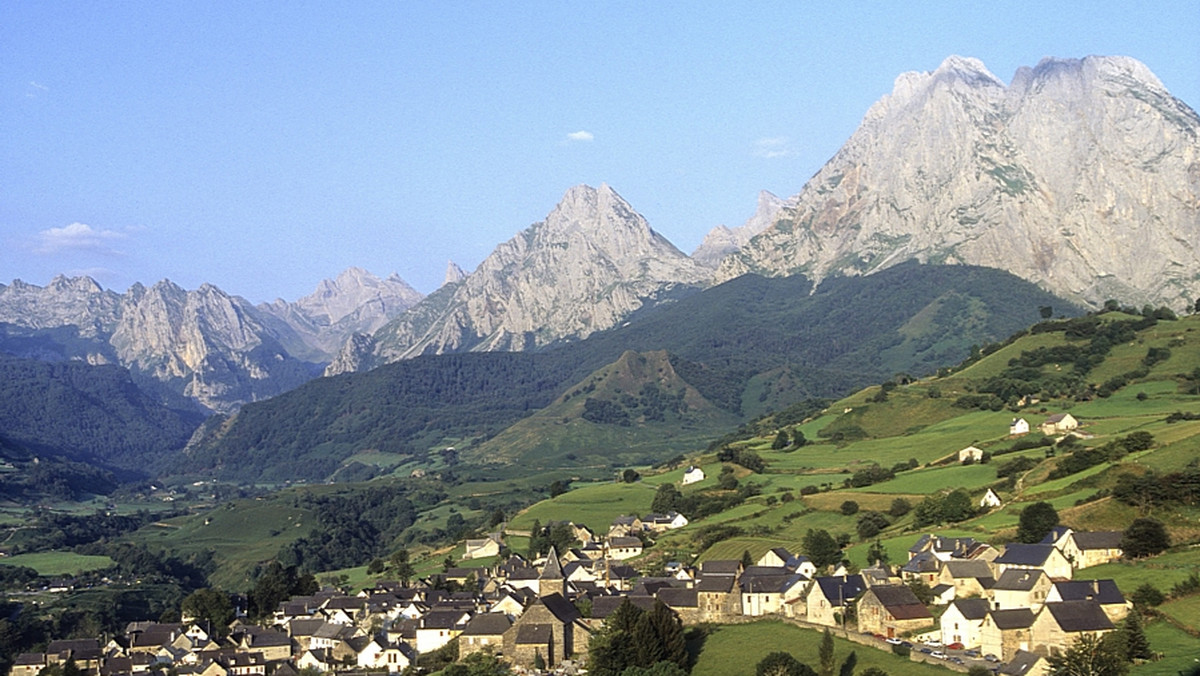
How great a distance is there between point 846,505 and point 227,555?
124 meters

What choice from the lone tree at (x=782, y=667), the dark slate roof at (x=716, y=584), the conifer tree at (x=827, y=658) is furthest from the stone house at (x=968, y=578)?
the lone tree at (x=782, y=667)

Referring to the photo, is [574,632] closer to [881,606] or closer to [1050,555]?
[881,606]

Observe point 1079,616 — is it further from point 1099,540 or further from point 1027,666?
point 1099,540

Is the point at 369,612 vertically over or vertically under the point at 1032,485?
under

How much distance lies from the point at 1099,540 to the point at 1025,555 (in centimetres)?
467

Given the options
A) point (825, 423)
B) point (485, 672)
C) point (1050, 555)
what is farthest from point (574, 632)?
point (825, 423)

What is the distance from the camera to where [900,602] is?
64.2m

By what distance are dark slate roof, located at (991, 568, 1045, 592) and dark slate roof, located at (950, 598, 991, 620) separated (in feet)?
5.53

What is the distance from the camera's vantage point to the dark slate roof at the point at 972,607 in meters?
59.1

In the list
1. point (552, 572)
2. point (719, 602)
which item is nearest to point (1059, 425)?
point (552, 572)

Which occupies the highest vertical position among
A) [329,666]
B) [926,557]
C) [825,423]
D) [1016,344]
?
[1016,344]

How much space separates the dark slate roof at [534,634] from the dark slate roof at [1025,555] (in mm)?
24976

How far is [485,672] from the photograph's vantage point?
66312 mm

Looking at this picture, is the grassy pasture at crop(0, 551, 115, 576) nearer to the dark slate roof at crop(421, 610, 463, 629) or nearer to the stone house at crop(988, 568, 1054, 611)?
the dark slate roof at crop(421, 610, 463, 629)
